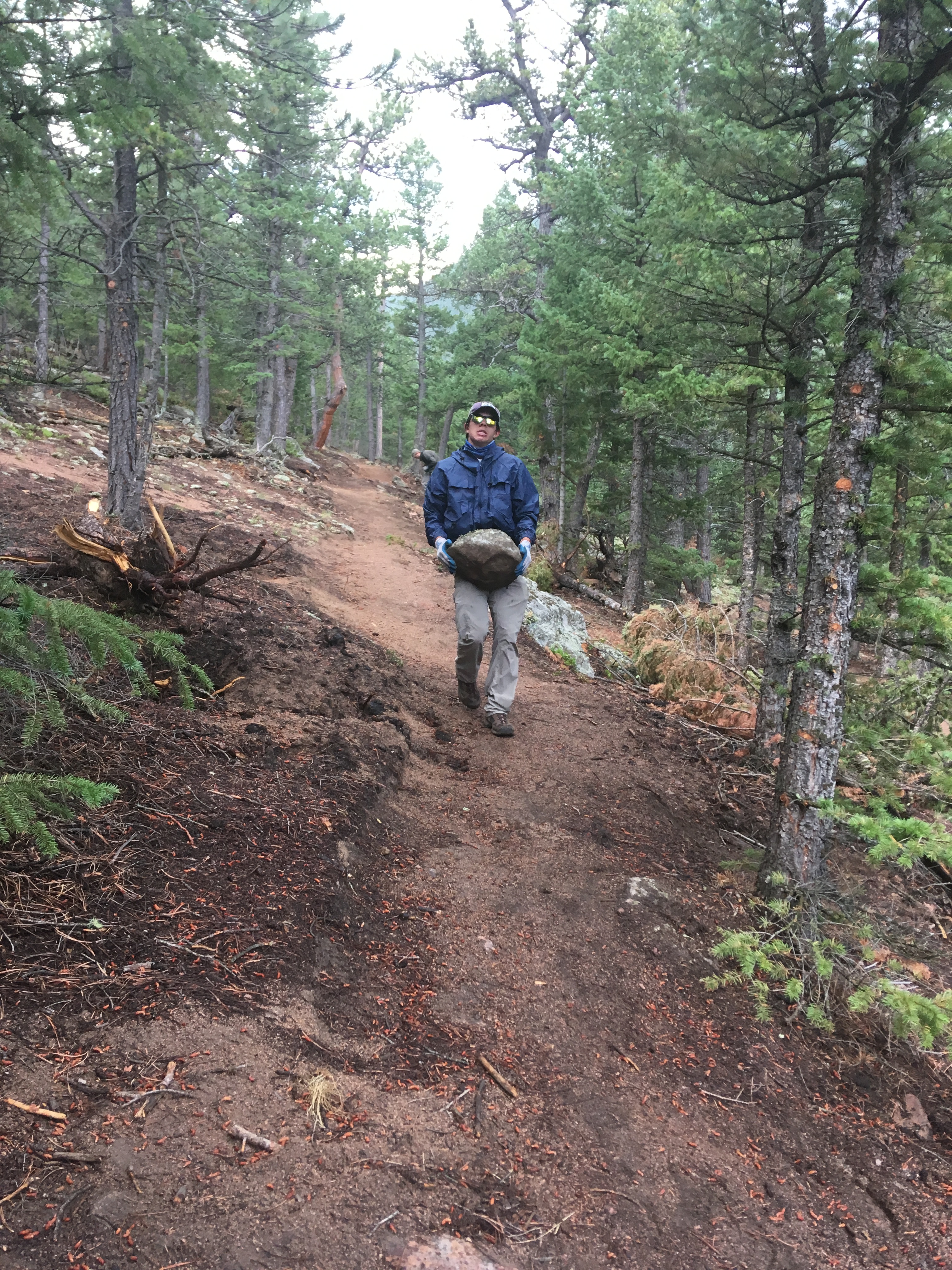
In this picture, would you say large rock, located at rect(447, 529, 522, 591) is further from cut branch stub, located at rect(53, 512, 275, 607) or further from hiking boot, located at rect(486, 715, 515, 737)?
cut branch stub, located at rect(53, 512, 275, 607)

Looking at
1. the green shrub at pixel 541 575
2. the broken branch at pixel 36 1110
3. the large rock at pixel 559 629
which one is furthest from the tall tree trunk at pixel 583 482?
the broken branch at pixel 36 1110

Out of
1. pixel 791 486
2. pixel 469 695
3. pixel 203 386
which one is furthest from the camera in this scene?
pixel 203 386

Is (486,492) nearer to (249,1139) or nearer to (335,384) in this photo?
(249,1139)

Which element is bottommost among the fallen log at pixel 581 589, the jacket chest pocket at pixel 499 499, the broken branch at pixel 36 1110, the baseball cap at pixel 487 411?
the broken branch at pixel 36 1110

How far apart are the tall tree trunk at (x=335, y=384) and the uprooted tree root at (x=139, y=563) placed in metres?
24.6

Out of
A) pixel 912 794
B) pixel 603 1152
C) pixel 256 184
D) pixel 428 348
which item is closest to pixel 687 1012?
pixel 603 1152

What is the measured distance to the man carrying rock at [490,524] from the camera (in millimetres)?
6004

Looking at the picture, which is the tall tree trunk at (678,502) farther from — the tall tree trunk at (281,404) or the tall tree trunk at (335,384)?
the tall tree trunk at (335,384)

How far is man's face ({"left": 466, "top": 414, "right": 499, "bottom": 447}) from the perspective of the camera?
5.80 metres

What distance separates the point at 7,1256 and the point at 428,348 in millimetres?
35590

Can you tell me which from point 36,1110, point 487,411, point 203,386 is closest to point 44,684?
point 36,1110

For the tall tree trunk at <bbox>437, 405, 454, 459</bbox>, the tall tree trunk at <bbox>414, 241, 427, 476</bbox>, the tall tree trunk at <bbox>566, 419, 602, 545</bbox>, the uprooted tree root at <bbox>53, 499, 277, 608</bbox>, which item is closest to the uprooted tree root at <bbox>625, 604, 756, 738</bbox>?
the uprooted tree root at <bbox>53, 499, 277, 608</bbox>

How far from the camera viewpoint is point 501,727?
6195 mm

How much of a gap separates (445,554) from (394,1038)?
3964mm
